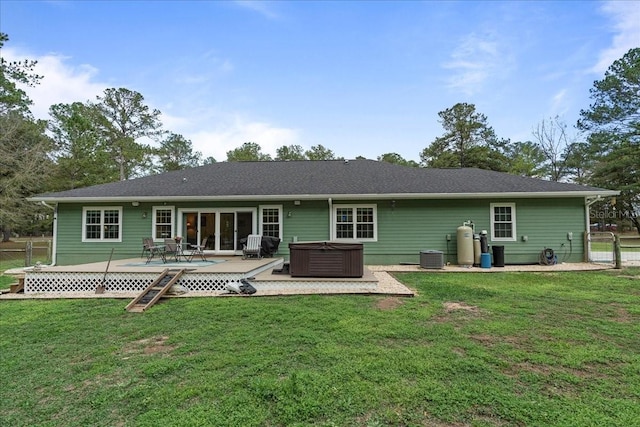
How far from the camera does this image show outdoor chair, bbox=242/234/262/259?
9.95 m

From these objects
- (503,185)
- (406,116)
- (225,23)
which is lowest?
(503,185)

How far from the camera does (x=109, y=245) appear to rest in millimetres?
10906

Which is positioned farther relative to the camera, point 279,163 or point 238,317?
point 279,163

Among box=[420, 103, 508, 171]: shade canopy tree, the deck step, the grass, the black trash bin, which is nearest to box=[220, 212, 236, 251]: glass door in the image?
the deck step

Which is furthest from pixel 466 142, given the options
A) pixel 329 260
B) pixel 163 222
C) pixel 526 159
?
pixel 329 260

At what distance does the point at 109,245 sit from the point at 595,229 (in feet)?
168

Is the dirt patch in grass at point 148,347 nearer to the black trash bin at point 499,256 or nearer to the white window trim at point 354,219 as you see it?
the white window trim at point 354,219

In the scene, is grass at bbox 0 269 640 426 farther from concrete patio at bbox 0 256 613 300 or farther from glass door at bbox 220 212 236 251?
glass door at bbox 220 212 236 251

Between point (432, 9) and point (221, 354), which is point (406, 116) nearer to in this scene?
point (432, 9)

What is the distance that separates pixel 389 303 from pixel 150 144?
28.4m

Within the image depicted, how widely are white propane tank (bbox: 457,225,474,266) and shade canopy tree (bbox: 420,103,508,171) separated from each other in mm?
20186

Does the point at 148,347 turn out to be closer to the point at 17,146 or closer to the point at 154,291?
the point at 154,291

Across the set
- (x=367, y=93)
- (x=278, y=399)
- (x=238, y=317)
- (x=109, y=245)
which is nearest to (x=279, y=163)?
(x=367, y=93)

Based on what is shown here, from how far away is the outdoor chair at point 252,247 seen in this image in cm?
995
